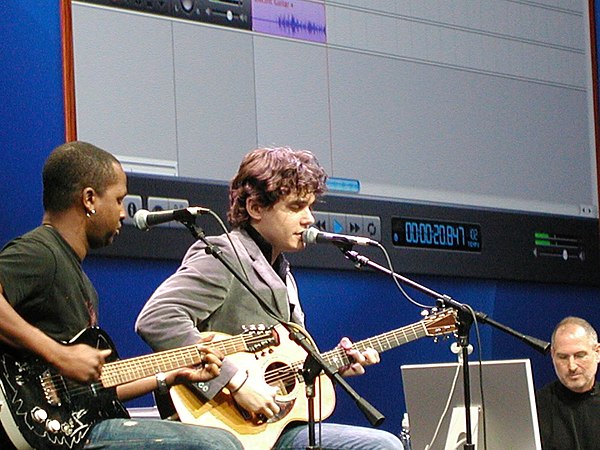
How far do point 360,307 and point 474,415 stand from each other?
1.15 metres

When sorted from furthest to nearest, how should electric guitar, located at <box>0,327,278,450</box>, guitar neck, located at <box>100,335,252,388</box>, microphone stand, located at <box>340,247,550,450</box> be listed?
microphone stand, located at <box>340,247,550,450</box> < guitar neck, located at <box>100,335,252,388</box> < electric guitar, located at <box>0,327,278,450</box>

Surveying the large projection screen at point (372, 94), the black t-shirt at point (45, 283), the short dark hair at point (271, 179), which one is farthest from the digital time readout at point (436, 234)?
the black t-shirt at point (45, 283)

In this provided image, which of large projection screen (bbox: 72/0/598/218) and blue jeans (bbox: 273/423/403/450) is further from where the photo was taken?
large projection screen (bbox: 72/0/598/218)

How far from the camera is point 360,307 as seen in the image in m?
5.55

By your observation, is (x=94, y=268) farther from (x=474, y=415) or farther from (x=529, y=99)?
(x=529, y=99)

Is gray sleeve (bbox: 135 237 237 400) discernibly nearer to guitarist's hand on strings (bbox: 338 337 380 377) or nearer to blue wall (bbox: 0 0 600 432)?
guitarist's hand on strings (bbox: 338 337 380 377)

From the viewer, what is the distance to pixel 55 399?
3275 millimetres

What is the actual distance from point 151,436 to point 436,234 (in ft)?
8.38

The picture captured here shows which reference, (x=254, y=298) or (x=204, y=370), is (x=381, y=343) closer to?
(x=254, y=298)

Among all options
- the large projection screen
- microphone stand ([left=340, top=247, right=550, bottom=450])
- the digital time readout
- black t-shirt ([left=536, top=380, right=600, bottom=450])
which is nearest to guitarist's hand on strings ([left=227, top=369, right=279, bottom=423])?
microphone stand ([left=340, top=247, right=550, bottom=450])

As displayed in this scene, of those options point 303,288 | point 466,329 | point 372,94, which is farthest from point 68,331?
point 372,94

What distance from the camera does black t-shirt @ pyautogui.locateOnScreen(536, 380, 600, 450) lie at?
555 centimetres

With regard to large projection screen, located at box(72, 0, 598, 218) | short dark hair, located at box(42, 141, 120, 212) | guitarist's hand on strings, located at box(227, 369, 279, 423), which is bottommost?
guitarist's hand on strings, located at box(227, 369, 279, 423)

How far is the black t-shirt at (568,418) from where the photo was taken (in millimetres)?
5547
